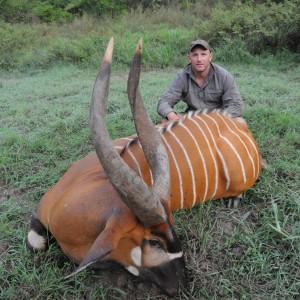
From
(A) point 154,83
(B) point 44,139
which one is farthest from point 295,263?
(A) point 154,83

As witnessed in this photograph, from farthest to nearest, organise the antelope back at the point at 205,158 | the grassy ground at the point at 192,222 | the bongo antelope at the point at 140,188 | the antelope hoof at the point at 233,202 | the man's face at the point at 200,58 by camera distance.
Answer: the man's face at the point at 200,58 < the antelope hoof at the point at 233,202 < the antelope back at the point at 205,158 < the grassy ground at the point at 192,222 < the bongo antelope at the point at 140,188

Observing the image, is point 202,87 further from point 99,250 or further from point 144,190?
point 99,250

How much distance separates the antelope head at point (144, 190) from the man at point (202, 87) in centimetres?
152

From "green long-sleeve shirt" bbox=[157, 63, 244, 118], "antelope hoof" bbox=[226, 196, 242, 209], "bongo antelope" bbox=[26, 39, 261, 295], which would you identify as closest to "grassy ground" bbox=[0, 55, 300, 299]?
"antelope hoof" bbox=[226, 196, 242, 209]

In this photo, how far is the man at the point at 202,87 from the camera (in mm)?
3523

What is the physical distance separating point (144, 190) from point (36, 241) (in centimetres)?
99

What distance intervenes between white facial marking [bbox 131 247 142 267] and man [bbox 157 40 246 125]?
1800mm

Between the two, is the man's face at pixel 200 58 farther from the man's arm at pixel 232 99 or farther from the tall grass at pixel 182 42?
the tall grass at pixel 182 42

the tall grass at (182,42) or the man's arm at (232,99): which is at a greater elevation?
the man's arm at (232,99)

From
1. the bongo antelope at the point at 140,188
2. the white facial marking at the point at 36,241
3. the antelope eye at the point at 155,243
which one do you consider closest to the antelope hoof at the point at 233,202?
the bongo antelope at the point at 140,188

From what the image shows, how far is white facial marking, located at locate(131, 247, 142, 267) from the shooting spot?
183 centimetres

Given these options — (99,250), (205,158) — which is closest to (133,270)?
(99,250)

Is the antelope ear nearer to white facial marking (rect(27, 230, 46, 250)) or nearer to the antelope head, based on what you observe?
the antelope head

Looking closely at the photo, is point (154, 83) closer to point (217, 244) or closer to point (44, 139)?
point (44, 139)
